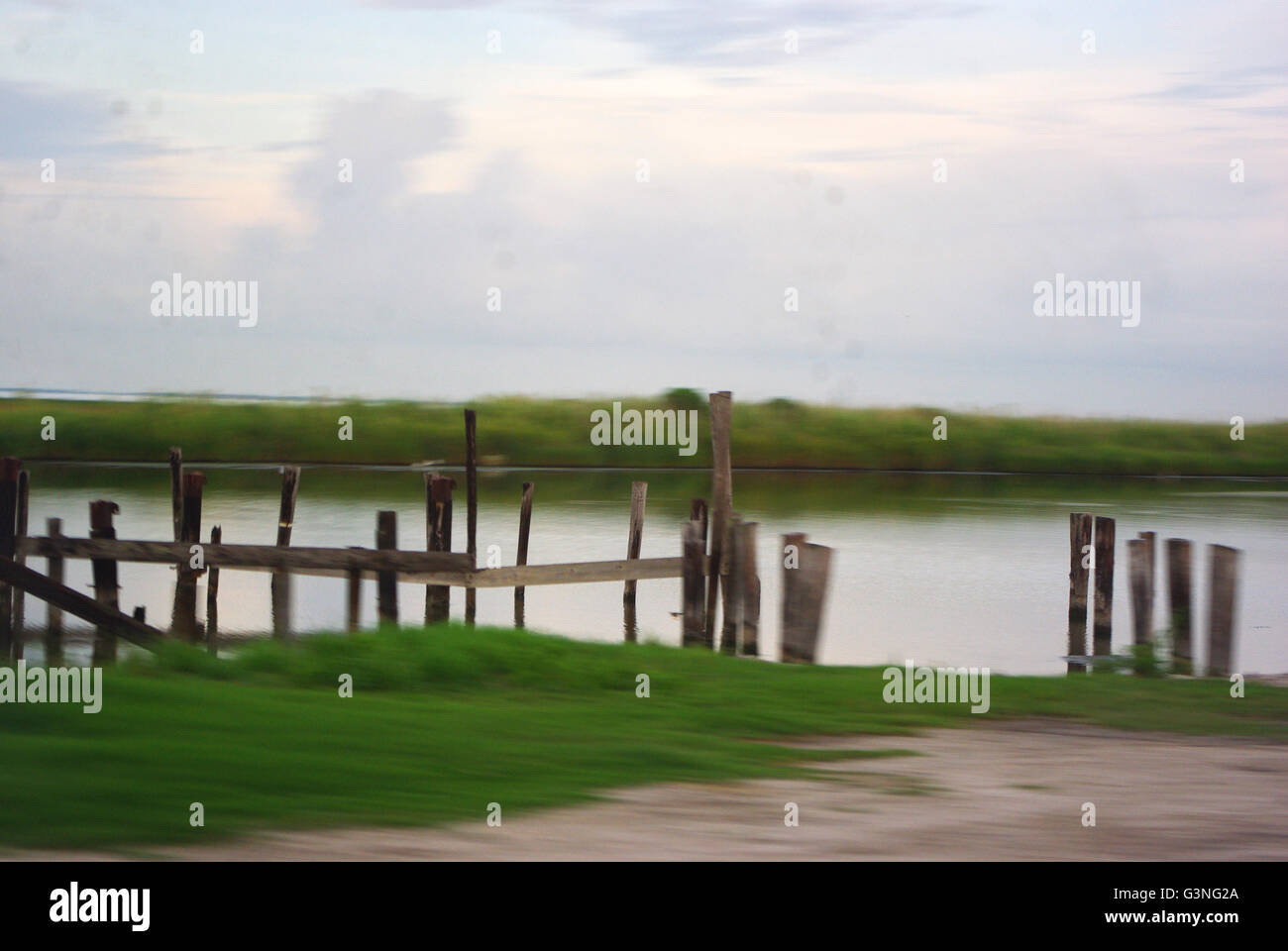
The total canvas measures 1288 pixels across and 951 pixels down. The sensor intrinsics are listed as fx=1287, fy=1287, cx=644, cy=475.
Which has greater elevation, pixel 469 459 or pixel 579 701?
pixel 469 459

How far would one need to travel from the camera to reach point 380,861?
4.86 meters

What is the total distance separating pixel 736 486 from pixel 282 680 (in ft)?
154

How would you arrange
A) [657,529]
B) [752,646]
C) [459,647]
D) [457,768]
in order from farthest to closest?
[657,529]
[752,646]
[459,647]
[457,768]

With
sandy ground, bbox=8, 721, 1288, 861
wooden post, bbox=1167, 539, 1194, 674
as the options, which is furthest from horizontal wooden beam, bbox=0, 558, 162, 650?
wooden post, bbox=1167, 539, 1194, 674

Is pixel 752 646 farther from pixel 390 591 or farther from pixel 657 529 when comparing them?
pixel 657 529

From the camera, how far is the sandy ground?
17.0ft

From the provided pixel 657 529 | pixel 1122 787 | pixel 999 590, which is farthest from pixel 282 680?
pixel 657 529

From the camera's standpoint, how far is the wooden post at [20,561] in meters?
15.3

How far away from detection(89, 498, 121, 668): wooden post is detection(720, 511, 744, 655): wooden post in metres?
7.05

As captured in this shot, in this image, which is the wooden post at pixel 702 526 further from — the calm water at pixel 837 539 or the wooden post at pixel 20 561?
the wooden post at pixel 20 561

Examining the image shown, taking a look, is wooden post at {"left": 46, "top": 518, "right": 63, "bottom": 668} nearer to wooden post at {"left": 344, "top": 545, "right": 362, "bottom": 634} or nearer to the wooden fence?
the wooden fence

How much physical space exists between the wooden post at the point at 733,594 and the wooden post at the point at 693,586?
295 mm

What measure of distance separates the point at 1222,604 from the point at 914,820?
993cm

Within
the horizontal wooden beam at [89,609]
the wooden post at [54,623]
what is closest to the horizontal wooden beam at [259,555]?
the wooden post at [54,623]
